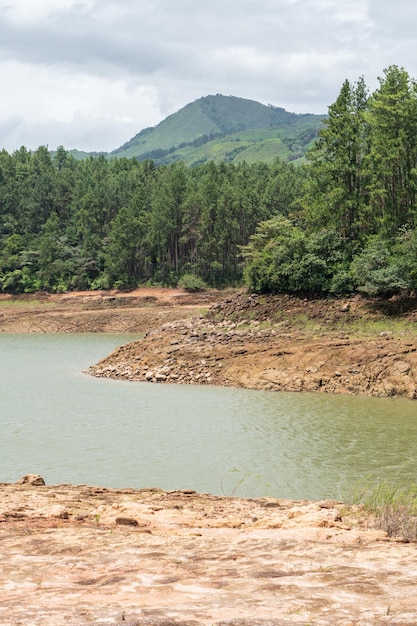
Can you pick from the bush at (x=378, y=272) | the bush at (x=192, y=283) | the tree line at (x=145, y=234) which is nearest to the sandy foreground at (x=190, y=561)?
the bush at (x=378, y=272)

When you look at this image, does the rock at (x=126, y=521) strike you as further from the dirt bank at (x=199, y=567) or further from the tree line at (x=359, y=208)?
the tree line at (x=359, y=208)

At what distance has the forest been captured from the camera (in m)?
43.5

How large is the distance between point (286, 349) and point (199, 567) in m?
26.8

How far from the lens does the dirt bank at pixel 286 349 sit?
3127cm

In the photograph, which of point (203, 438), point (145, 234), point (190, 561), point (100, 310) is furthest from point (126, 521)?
point (145, 234)

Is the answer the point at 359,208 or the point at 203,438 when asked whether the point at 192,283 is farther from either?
the point at 203,438

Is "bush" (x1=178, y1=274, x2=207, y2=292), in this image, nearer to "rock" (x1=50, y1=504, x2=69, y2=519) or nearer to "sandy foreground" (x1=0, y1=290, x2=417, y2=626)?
"sandy foreground" (x1=0, y1=290, x2=417, y2=626)

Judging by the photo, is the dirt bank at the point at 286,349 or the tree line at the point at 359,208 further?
the tree line at the point at 359,208

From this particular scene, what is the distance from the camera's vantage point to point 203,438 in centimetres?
2294

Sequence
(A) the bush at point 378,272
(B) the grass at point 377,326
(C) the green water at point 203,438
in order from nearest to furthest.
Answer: (C) the green water at point 203,438 → (B) the grass at point 377,326 → (A) the bush at point 378,272

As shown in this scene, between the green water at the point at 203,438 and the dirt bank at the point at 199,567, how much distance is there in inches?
188

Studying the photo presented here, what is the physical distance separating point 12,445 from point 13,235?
81.9 metres

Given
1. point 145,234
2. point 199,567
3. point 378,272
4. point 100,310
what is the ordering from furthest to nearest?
point 145,234
point 100,310
point 378,272
point 199,567

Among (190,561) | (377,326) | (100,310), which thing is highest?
(100,310)
